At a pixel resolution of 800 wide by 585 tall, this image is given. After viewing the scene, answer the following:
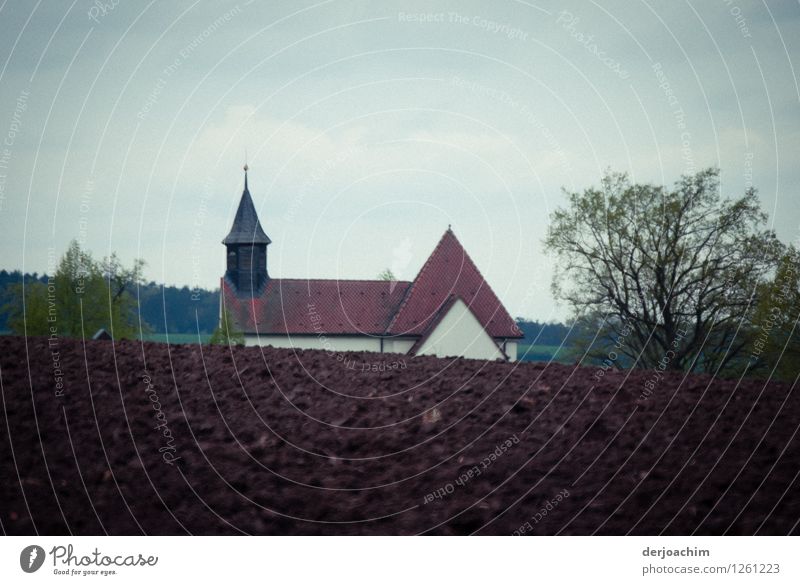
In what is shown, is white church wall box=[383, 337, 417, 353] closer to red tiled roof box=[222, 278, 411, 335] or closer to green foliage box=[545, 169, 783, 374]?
red tiled roof box=[222, 278, 411, 335]

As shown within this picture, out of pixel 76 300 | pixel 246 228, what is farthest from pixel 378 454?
pixel 246 228

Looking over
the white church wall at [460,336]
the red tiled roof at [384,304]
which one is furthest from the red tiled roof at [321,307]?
the white church wall at [460,336]

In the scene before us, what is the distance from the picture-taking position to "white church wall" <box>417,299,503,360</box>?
1154 inches

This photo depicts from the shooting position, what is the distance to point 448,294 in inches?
1183

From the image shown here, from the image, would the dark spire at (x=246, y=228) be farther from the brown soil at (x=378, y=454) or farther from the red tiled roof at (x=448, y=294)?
the brown soil at (x=378, y=454)

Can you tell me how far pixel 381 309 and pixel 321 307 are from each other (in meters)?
3.38

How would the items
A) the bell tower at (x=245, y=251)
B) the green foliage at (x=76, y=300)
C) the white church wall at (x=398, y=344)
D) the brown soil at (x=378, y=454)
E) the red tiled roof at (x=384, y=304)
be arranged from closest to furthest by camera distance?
the brown soil at (x=378, y=454)
the green foliage at (x=76, y=300)
the white church wall at (x=398, y=344)
the bell tower at (x=245, y=251)
the red tiled roof at (x=384, y=304)

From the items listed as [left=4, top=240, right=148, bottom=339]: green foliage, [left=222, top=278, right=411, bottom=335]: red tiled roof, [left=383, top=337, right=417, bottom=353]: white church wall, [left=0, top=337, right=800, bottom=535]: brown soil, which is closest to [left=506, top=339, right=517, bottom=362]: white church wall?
[left=383, top=337, right=417, bottom=353]: white church wall

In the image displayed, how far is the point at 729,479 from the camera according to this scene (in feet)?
18.1

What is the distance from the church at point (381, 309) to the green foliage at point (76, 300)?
518 centimetres

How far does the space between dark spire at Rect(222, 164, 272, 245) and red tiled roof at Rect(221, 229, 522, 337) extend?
206cm

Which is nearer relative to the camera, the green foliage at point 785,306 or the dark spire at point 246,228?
the green foliage at point 785,306

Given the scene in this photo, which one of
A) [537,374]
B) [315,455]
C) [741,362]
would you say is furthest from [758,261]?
[315,455]

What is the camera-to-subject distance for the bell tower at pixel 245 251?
28859mm
